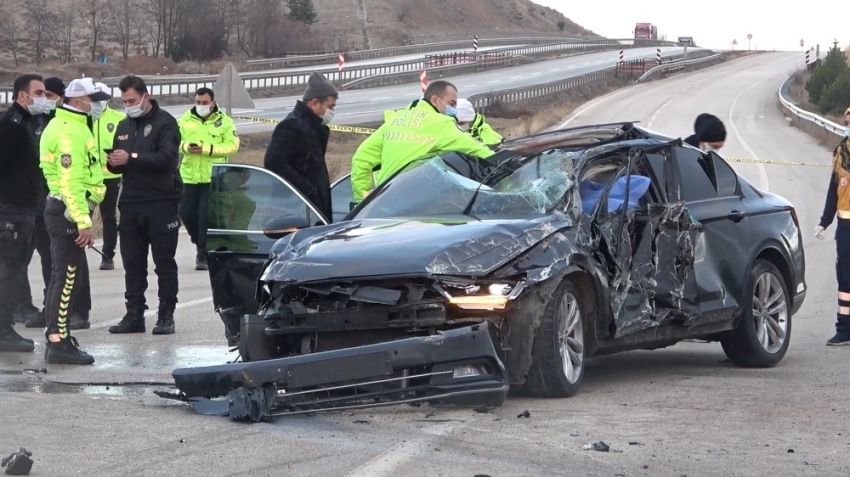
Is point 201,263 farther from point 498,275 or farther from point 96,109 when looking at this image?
point 498,275

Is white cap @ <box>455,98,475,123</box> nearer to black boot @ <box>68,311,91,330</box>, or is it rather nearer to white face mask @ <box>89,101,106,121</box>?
white face mask @ <box>89,101,106,121</box>

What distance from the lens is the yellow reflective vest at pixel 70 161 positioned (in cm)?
878

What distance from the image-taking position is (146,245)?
10.1m

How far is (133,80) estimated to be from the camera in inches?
388

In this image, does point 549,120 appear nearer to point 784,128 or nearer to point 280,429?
point 784,128

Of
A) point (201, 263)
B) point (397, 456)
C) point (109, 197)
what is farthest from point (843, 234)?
point (109, 197)

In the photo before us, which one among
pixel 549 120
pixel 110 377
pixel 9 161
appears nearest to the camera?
pixel 110 377

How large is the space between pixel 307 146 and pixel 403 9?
9682cm

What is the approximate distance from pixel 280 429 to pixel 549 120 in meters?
A: 37.5

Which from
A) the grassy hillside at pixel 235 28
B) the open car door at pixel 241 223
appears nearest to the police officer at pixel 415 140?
the open car door at pixel 241 223

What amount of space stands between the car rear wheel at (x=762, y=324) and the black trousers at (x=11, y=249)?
5.12m

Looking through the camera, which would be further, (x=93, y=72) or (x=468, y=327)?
(x=93, y=72)

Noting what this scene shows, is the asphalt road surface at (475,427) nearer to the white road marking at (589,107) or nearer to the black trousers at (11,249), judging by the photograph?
the black trousers at (11,249)

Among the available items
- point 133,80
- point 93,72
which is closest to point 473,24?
point 93,72
